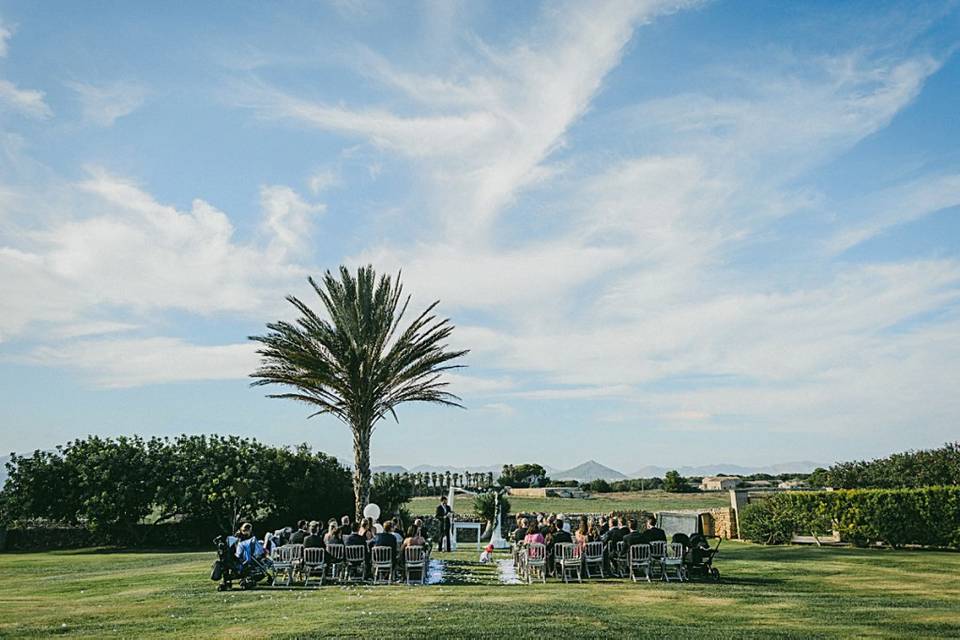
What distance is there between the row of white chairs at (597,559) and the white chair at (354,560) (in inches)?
134

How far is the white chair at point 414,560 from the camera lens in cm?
1667

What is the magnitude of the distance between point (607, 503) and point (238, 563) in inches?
1454

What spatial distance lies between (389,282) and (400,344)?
6.33ft

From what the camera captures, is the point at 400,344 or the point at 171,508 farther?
the point at 171,508

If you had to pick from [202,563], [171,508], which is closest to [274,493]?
[171,508]

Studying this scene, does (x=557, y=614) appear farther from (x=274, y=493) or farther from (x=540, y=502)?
(x=540, y=502)

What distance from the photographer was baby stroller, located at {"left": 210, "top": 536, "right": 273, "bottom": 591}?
1550 centimetres

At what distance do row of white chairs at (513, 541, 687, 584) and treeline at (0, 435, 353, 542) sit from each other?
13.7 metres

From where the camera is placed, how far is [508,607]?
41.3 feet

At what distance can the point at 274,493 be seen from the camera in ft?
94.0

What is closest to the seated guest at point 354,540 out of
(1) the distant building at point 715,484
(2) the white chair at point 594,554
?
(2) the white chair at point 594,554

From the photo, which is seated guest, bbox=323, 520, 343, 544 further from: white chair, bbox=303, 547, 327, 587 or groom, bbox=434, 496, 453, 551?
groom, bbox=434, 496, 453, 551

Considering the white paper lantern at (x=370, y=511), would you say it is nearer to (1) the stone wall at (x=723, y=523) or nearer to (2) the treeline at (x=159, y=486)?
(2) the treeline at (x=159, y=486)

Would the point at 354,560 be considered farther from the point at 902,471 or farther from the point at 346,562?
the point at 902,471
